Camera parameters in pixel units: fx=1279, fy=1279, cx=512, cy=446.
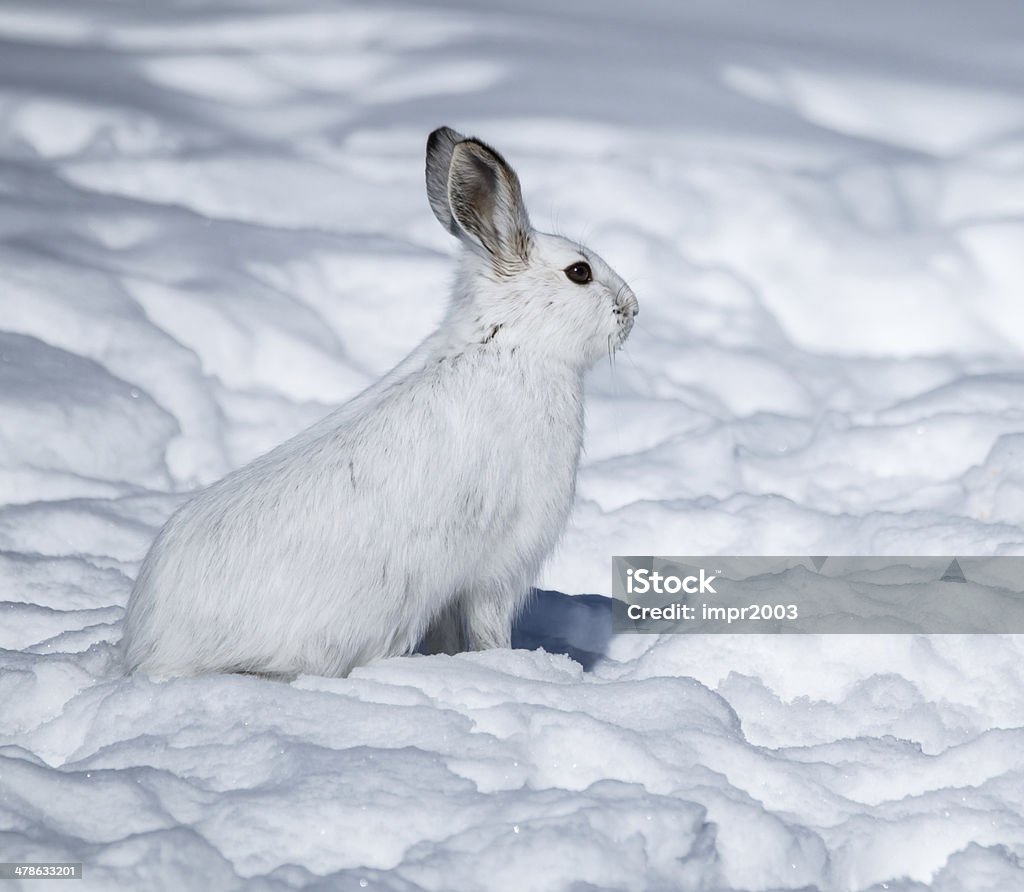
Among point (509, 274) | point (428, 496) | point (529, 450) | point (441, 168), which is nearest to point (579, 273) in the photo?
point (509, 274)

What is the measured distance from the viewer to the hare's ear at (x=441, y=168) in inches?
129

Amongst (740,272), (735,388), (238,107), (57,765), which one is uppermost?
(238,107)

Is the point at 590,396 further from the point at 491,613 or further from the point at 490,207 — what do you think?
the point at 491,613

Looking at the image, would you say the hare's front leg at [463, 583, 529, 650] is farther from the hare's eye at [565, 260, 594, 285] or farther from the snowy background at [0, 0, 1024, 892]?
the hare's eye at [565, 260, 594, 285]

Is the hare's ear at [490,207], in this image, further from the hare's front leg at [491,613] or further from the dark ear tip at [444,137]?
the hare's front leg at [491,613]

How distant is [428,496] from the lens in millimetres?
2904

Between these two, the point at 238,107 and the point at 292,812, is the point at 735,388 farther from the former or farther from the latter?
the point at 238,107

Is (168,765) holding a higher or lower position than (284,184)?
lower

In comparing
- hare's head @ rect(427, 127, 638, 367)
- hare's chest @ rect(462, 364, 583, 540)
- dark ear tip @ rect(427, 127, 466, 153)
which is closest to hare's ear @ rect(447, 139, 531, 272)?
hare's head @ rect(427, 127, 638, 367)

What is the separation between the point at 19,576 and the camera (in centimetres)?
366

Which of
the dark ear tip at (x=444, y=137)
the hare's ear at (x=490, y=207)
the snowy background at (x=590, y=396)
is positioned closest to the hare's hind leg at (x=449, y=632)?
the snowy background at (x=590, y=396)

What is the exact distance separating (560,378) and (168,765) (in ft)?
4.47

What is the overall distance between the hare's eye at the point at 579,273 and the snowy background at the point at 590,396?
3.25ft

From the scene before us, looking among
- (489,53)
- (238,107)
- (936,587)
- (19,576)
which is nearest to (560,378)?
(936,587)
